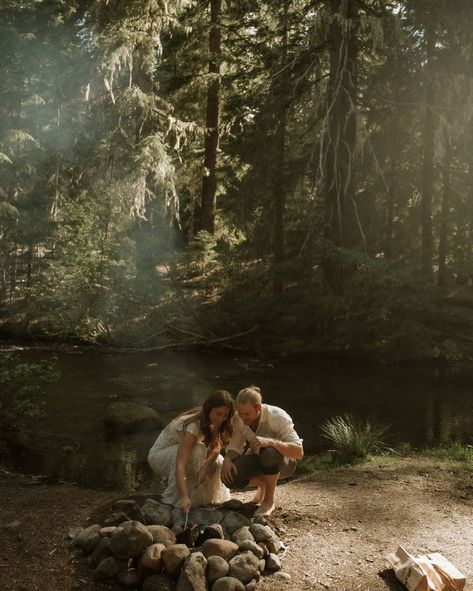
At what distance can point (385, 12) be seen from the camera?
44.6 ft

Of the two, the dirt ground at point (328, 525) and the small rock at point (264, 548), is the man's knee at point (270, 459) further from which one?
the small rock at point (264, 548)

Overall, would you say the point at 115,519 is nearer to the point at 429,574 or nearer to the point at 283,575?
the point at 283,575

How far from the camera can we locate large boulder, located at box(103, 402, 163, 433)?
8.91 m

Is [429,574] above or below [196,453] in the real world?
below

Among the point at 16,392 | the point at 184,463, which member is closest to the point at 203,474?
the point at 184,463

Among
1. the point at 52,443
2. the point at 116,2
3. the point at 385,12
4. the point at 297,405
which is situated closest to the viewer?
the point at 52,443

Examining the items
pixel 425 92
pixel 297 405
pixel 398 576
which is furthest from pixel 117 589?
pixel 425 92

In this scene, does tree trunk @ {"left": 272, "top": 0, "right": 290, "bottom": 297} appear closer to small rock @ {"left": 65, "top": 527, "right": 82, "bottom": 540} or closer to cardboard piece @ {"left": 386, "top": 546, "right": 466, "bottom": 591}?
small rock @ {"left": 65, "top": 527, "right": 82, "bottom": 540}

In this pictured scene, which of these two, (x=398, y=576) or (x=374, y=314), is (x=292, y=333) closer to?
(x=374, y=314)

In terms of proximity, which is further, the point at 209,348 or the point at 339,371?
the point at 209,348

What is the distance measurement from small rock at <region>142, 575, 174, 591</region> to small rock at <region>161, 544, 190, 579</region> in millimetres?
51

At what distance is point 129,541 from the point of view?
3.76 meters

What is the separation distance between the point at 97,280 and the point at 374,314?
738 cm

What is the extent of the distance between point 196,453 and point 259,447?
1.74 feet
